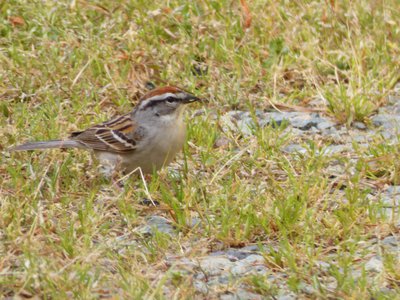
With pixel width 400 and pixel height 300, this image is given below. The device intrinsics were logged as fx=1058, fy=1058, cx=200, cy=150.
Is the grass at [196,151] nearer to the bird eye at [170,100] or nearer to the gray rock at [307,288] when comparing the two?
the gray rock at [307,288]

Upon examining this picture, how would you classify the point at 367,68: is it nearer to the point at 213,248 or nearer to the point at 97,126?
the point at 97,126

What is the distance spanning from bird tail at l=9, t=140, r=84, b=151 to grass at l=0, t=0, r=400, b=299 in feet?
0.39

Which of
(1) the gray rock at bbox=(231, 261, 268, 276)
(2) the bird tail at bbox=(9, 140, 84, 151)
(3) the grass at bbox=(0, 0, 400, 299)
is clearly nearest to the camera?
(3) the grass at bbox=(0, 0, 400, 299)

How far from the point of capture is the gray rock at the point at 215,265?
5.62 meters

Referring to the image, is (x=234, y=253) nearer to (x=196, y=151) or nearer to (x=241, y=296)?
(x=241, y=296)

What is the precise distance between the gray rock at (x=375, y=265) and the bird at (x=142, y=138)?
1.78 m

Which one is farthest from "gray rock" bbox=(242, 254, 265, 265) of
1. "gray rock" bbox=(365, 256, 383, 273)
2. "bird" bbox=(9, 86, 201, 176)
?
"bird" bbox=(9, 86, 201, 176)

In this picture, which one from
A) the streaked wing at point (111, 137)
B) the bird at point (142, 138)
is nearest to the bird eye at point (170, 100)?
the bird at point (142, 138)

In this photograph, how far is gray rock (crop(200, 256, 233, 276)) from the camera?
5617 millimetres

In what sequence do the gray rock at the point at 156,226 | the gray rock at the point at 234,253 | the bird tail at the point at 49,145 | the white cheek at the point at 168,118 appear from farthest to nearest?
the white cheek at the point at 168,118 → the bird tail at the point at 49,145 → the gray rock at the point at 156,226 → the gray rock at the point at 234,253

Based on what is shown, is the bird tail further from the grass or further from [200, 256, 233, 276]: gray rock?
[200, 256, 233, 276]: gray rock

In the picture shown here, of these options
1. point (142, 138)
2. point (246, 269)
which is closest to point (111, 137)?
point (142, 138)

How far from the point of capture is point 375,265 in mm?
5586

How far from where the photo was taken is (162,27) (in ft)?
29.8
